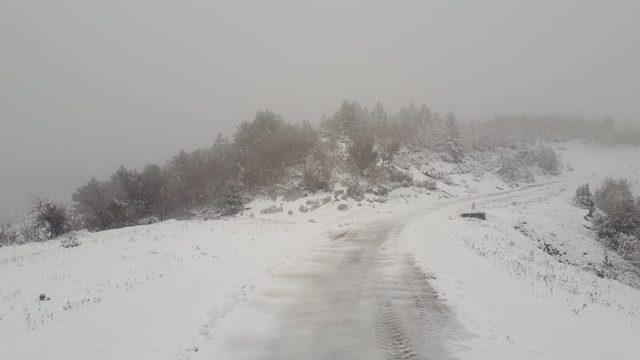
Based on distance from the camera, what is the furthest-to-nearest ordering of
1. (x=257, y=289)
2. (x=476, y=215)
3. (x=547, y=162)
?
1. (x=547, y=162)
2. (x=476, y=215)
3. (x=257, y=289)

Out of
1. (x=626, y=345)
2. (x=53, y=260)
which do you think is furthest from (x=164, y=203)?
(x=626, y=345)

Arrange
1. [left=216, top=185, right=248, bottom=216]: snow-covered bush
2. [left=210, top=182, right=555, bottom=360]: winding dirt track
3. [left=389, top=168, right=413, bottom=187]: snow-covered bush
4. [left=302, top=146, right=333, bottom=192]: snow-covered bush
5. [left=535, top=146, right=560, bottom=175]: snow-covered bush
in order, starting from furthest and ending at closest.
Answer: [left=535, top=146, right=560, bottom=175]: snow-covered bush
[left=389, top=168, right=413, bottom=187]: snow-covered bush
[left=216, top=185, right=248, bottom=216]: snow-covered bush
[left=302, top=146, right=333, bottom=192]: snow-covered bush
[left=210, top=182, right=555, bottom=360]: winding dirt track

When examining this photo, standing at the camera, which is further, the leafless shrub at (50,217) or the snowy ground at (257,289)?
the leafless shrub at (50,217)

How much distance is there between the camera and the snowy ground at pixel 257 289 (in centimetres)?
845

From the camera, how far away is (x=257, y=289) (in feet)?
40.6

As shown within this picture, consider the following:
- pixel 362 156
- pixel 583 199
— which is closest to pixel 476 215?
pixel 362 156

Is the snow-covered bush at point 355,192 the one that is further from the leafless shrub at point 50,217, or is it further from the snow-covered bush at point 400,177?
the leafless shrub at point 50,217

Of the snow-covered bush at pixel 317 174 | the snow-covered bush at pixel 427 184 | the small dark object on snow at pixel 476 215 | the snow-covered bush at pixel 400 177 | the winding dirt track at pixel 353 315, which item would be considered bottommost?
the small dark object on snow at pixel 476 215

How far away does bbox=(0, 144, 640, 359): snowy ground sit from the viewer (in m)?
8.45

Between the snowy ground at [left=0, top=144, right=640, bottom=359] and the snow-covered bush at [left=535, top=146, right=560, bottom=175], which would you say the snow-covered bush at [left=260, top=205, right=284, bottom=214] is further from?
the snow-covered bush at [left=535, top=146, right=560, bottom=175]

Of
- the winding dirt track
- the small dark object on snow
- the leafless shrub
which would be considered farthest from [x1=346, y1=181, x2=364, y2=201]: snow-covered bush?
the leafless shrub

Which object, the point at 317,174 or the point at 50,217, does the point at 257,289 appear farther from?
the point at 50,217

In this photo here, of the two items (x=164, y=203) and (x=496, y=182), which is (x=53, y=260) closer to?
(x=164, y=203)

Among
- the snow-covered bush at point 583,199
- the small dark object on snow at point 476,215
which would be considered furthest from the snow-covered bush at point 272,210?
the snow-covered bush at point 583,199
